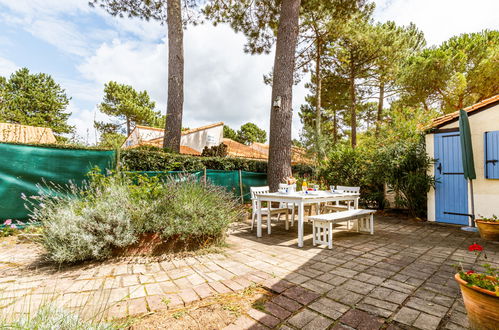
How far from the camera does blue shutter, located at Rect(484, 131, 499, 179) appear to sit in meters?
4.75

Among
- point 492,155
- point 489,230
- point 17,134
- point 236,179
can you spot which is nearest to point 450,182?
point 492,155

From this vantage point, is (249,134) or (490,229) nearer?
(490,229)

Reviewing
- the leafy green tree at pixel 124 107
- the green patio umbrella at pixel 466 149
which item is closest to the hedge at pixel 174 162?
the green patio umbrella at pixel 466 149

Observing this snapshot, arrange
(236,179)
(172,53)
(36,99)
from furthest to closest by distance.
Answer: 1. (36,99)
2. (172,53)
3. (236,179)

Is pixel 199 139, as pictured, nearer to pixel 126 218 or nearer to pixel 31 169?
pixel 31 169

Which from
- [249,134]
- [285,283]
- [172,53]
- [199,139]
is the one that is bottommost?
[285,283]

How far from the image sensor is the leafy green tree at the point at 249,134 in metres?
46.8

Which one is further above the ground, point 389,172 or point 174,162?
point 174,162

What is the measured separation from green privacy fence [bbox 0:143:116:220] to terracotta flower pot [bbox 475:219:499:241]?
22.3 ft

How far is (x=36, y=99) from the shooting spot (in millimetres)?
22875

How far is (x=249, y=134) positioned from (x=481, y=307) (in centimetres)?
4582

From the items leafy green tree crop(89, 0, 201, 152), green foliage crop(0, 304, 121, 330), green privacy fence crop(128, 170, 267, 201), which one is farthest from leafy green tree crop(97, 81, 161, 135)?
green foliage crop(0, 304, 121, 330)

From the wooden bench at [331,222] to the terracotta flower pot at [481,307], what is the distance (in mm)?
1927

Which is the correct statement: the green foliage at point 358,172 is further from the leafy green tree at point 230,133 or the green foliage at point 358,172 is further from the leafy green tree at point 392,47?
the leafy green tree at point 230,133
